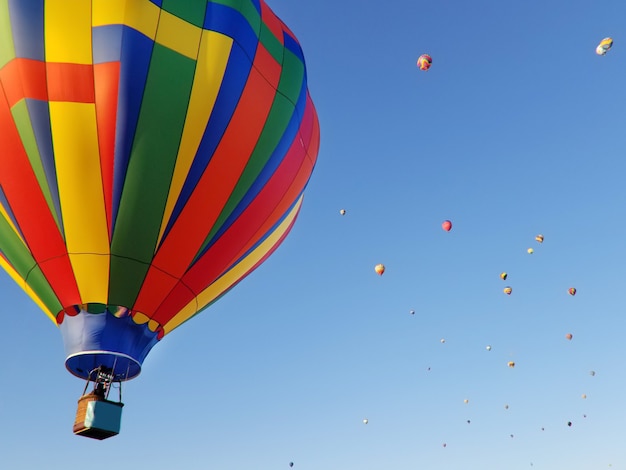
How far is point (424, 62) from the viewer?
11781mm

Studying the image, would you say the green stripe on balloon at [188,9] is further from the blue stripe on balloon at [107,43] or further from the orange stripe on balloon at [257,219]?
the orange stripe on balloon at [257,219]

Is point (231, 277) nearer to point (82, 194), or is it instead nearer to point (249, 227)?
point (249, 227)

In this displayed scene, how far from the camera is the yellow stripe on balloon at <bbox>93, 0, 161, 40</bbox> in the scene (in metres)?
7.54

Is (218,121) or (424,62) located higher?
(424,62)

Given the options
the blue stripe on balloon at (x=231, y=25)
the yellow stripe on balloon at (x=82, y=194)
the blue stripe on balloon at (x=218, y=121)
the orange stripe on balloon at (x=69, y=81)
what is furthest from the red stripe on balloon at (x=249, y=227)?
the orange stripe on balloon at (x=69, y=81)

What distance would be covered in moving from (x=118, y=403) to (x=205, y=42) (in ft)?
15.2

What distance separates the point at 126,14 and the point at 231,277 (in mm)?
3907

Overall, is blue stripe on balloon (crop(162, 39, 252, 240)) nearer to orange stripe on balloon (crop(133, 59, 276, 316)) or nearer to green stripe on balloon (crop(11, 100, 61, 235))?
→ orange stripe on balloon (crop(133, 59, 276, 316))

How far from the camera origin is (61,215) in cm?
765

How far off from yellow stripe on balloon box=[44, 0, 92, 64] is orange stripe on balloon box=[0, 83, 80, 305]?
89cm

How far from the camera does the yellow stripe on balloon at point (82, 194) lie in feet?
24.6

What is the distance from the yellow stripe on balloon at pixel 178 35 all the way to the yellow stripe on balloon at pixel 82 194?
4.08 ft

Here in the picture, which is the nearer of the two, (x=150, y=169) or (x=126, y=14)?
(x=126, y=14)

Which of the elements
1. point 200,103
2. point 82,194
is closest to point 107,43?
point 200,103
